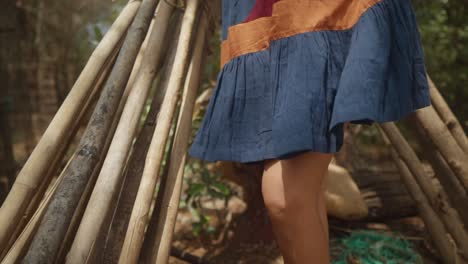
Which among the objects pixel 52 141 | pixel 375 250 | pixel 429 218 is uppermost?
pixel 52 141

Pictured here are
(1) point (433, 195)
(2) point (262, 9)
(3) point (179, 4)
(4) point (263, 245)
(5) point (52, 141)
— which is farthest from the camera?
(4) point (263, 245)

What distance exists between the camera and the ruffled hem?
0.78 meters

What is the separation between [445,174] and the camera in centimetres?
146

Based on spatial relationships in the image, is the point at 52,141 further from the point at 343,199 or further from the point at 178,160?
the point at 343,199

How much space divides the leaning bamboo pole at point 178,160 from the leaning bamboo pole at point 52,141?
0.28 metres

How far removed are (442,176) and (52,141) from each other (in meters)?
1.42

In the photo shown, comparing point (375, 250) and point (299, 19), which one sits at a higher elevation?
point (299, 19)

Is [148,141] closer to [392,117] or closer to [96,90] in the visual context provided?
[96,90]

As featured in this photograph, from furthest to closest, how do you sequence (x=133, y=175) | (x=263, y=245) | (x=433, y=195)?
(x=263, y=245)
(x=433, y=195)
(x=133, y=175)

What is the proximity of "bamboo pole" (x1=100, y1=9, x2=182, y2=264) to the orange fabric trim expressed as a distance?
450 millimetres

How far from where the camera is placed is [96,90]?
4.25ft

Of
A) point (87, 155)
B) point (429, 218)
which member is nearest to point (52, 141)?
point (87, 155)

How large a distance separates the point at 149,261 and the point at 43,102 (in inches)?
156

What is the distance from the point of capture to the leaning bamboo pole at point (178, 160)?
3.32ft
